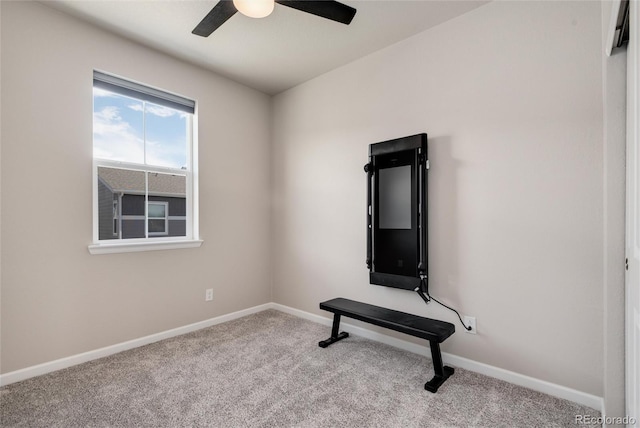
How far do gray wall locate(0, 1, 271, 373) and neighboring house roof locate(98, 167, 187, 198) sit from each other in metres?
0.17

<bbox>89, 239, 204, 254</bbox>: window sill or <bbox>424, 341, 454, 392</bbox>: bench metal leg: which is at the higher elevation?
<bbox>89, 239, 204, 254</bbox>: window sill

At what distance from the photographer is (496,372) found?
6.97 ft

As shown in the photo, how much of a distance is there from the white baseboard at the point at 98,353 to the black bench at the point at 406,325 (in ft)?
4.06

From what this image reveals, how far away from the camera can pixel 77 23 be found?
7.72ft

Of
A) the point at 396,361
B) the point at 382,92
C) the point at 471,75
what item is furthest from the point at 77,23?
the point at 396,361

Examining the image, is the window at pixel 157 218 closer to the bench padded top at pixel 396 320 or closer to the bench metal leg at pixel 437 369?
the bench padded top at pixel 396 320

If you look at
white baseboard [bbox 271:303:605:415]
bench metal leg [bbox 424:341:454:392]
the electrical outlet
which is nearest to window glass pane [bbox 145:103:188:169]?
white baseboard [bbox 271:303:605:415]

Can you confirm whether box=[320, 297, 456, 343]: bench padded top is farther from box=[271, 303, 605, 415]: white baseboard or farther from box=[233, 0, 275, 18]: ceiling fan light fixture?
box=[233, 0, 275, 18]: ceiling fan light fixture

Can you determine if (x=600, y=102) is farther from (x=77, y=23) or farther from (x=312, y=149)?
(x=77, y=23)

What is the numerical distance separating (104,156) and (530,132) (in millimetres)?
3167

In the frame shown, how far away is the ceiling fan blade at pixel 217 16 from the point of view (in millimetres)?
1738

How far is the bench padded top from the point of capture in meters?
2.05

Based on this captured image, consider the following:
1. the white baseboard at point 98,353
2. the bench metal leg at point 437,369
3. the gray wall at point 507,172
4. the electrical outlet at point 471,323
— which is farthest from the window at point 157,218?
the electrical outlet at point 471,323

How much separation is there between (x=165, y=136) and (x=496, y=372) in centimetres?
335
